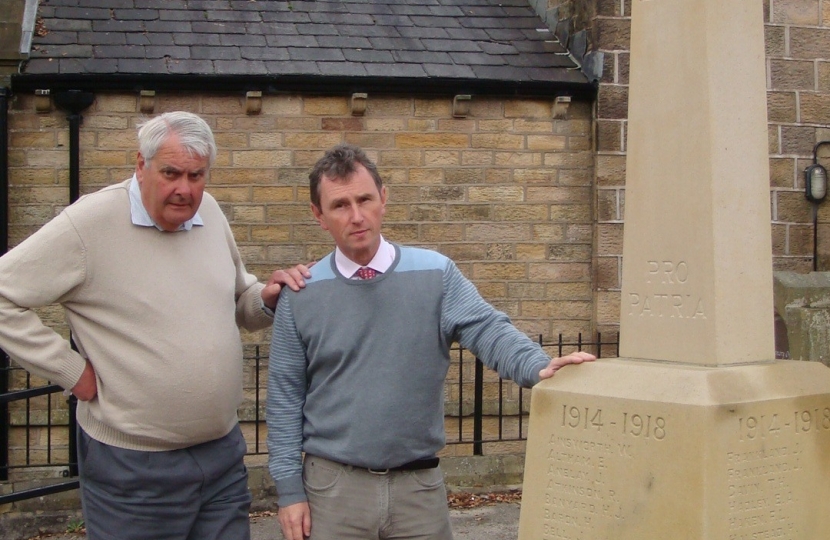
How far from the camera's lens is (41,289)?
10.3 ft

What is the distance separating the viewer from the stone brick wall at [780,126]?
8.73 m

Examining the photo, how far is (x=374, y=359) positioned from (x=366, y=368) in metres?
0.03

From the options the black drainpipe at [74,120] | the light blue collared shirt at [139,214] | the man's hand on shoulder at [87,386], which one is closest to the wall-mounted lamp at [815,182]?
the black drainpipe at [74,120]

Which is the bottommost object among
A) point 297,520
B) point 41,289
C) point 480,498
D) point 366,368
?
point 480,498

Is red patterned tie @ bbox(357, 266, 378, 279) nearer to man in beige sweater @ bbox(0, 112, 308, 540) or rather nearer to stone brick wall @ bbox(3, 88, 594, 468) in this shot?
man in beige sweater @ bbox(0, 112, 308, 540)

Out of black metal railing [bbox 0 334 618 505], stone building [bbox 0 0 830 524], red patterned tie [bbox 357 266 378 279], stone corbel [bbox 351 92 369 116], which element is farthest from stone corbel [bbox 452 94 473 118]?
red patterned tie [bbox 357 266 378 279]

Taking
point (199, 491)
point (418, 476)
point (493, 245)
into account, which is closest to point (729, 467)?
point (418, 476)

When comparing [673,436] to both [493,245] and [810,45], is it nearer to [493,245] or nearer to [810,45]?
[493,245]

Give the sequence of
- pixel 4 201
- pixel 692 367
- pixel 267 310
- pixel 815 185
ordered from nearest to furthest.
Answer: pixel 692 367 < pixel 267 310 < pixel 4 201 < pixel 815 185

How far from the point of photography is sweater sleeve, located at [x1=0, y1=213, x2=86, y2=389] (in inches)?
123

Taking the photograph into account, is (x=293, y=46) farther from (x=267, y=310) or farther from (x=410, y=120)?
(x=267, y=310)

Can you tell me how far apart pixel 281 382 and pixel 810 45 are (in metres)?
7.31

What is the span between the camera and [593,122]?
8.85 meters

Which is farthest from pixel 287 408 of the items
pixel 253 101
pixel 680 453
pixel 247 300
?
pixel 253 101
